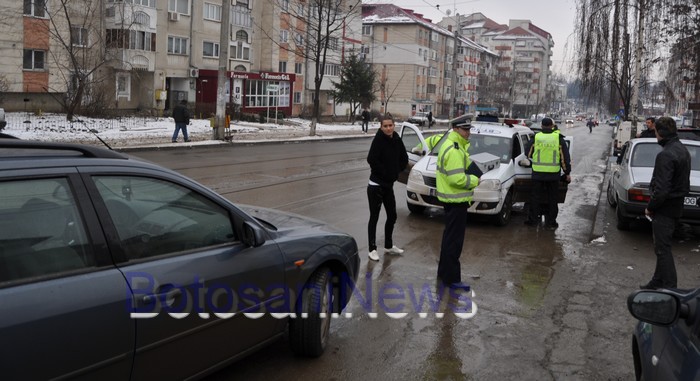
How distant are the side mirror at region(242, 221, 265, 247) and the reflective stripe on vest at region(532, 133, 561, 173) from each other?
306 inches

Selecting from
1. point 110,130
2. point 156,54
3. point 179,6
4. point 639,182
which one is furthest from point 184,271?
point 179,6

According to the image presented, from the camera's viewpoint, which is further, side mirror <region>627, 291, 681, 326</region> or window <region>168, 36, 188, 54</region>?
window <region>168, 36, 188, 54</region>

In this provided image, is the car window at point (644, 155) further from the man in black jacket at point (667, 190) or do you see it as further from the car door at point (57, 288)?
the car door at point (57, 288)

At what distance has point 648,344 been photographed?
3.19 meters

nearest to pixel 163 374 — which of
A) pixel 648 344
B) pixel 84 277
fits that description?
pixel 84 277

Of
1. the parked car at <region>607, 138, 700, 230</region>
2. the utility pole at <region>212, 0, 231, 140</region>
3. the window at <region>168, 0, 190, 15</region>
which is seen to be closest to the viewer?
the parked car at <region>607, 138, 700, 230</region>

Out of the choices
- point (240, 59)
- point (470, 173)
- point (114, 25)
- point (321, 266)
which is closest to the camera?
point (321, 266)

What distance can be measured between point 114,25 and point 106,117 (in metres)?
9.32

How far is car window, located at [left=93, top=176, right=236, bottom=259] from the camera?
Result: 3.37 metres

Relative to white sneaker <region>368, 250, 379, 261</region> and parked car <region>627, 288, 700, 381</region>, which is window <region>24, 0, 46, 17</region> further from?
parked car <region>627, 288, 700, 381</region>

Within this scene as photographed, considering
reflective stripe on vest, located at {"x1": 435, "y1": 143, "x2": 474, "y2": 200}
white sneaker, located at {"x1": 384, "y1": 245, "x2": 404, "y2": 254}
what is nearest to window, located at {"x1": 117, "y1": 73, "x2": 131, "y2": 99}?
white sneaker, located at {"x1": 384, "y1": 245, "x2": 404, "y2": 254}

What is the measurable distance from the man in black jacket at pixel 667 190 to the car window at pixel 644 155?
495cm

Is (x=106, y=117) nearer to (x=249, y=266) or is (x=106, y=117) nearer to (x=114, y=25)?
(x=114, y=25)

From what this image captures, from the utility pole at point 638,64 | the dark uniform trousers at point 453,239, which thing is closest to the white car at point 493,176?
the dark uniform trousers at point 453,239
